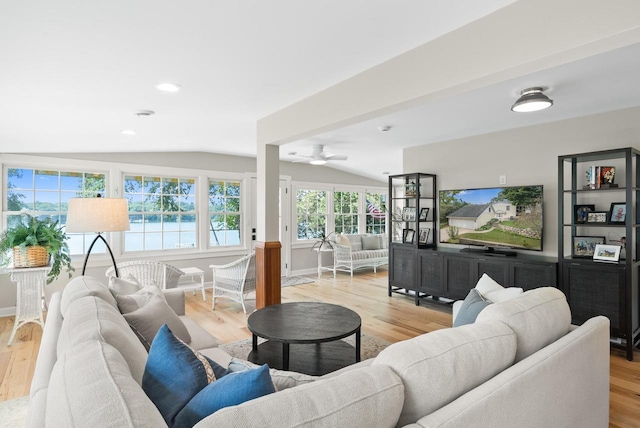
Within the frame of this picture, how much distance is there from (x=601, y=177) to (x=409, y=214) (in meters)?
2.45

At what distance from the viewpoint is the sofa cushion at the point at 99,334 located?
4.31 feet

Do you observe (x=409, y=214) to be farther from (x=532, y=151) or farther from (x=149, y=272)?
(x=149, y=272)

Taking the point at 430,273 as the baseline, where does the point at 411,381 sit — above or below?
above

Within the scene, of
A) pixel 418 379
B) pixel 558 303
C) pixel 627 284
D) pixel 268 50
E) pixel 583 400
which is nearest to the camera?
pixel 418 379

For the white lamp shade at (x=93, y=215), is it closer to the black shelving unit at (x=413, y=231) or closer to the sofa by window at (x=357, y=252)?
the black shelving unit at (x=413, y=231)

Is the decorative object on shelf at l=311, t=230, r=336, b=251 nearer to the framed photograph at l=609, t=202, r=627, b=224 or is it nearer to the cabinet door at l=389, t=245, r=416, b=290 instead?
the cabinet door at l=389, t=245, r=416, b=290

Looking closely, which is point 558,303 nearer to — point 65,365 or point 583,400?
point 583,400

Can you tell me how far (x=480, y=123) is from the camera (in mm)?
4301

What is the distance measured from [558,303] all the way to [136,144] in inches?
197

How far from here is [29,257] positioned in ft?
12.1

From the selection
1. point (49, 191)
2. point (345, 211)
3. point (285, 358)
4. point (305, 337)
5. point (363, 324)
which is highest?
point (49, 191)

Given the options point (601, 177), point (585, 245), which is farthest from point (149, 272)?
point (601, 177)

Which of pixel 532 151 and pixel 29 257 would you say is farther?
pixel 532 151

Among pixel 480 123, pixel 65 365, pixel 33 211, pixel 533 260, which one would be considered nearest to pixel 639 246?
pixel 533 260
